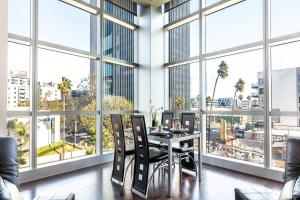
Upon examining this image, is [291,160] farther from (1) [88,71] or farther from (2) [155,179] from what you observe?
(1) [88,71]

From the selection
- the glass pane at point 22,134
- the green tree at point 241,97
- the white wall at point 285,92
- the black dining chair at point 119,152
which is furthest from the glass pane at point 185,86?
the glass pane at point 22,134

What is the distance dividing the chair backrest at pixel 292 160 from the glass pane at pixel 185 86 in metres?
2.97

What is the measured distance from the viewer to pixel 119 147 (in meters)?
3.56

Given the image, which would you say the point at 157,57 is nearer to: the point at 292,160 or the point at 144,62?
the point at 144,62

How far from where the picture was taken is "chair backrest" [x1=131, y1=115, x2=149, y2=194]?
Answer: 3.00 m

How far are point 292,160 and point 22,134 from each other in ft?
13.0

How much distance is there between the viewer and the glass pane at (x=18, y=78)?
3484mm

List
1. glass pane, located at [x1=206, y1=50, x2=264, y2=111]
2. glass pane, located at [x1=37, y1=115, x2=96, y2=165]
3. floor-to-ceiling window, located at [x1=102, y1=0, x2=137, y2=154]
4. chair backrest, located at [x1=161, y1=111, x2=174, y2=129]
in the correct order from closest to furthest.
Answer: glass pane, located at [x1=37, y1=115, x2=96, y2=165] < glass pane, located at [x1=206, y1=50, x2=264, y2=111] < chair backrest, located at [x1=161, y1=111, x2=174, y2=129] < floor-to-ceiling window, located at [x1=102, y1=0, x2=137, y2=154]

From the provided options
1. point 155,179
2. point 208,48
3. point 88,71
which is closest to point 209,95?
point 208,48

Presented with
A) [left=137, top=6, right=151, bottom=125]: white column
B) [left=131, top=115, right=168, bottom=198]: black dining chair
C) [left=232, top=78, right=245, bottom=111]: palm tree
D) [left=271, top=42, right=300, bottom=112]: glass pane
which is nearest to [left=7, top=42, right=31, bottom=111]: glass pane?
[left=131, top=115, right=168, bottom=198]: black dining chair

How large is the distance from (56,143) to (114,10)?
3432 mm

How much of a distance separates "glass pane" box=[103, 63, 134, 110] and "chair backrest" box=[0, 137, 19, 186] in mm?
2912

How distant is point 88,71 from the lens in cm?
468

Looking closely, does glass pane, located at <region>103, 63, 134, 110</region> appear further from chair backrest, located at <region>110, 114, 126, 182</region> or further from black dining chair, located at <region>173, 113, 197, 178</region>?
Result: black dining chair, located at <region>173, 113, 197, 178</region>
